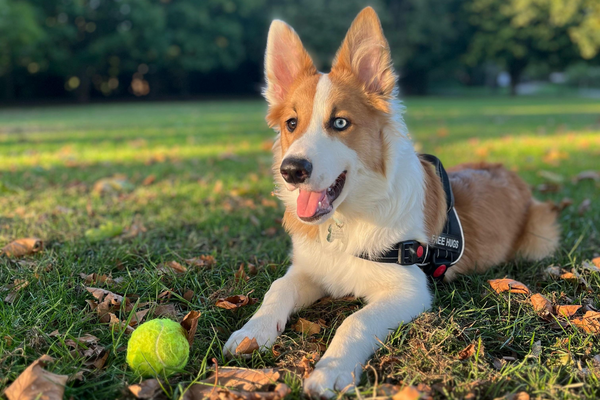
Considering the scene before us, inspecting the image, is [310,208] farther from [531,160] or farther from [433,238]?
[531,160]

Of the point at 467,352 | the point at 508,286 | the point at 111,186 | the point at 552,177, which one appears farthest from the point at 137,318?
the point at 552,177

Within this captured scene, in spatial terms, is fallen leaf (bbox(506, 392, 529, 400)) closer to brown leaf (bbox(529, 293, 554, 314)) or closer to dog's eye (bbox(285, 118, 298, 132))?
brown leaf (bbox(529, 293, 554, 314))

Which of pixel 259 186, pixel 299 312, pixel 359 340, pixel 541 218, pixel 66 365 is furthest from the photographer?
pixel 259 186

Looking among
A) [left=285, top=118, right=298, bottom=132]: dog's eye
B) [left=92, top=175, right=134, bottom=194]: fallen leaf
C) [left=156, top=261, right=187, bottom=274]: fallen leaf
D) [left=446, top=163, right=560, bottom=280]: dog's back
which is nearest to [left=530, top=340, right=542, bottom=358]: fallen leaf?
[left=446, top=163, right=560, bottom=280]: dog's back

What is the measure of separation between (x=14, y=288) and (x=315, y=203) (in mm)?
1946

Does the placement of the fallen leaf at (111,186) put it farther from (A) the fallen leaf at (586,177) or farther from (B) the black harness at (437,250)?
(A) the fallen leaf at (586,177)

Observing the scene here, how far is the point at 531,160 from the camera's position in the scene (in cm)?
783

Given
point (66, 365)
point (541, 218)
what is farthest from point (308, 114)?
point (541, 218)

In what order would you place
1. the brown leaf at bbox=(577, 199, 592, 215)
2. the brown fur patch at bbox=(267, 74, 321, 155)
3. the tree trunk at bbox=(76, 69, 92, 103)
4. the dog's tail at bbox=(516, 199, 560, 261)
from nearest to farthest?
1. the brown fur patch at bbox=(267, 74, 321, 155)
2. the dog's tail at bbox=(516, 199, 560, 261)
3. the brown leaf at bbox=(577, 199, 592, 215)
4. the tree trunk at bbox=(76, 69, 92, 103)

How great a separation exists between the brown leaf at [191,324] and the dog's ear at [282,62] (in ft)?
5.00

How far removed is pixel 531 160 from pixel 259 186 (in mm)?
4781

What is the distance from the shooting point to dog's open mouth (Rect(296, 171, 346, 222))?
265 centimetres

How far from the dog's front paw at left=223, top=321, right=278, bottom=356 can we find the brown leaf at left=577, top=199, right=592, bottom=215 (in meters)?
3.80

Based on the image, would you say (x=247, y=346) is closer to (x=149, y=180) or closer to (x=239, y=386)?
(x=239, y=386)
